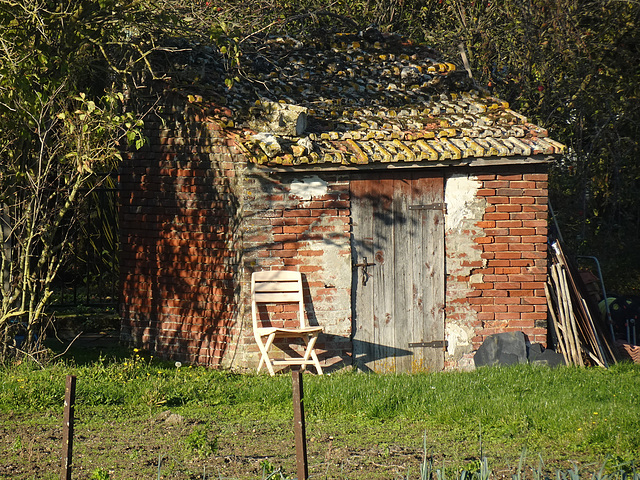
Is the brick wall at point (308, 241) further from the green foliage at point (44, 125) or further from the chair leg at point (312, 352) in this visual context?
the green foliage at point (44, 125)

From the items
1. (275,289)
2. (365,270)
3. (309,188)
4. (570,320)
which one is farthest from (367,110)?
(570,320)

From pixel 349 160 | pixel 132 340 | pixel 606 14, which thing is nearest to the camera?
pixel 349 160

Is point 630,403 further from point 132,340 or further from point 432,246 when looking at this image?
point 132,340

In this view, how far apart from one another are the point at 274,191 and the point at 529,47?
6691mm

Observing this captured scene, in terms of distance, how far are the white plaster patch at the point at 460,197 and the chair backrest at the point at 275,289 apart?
193cm

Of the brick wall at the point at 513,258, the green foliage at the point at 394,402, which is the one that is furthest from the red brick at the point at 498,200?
the green foliage at the point at 394,402

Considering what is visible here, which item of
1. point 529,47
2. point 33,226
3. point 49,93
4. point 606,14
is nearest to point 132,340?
point 33,226

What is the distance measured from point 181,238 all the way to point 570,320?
469 cm

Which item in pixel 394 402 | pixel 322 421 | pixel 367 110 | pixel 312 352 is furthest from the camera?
pixel 367 110

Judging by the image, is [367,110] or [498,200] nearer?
[498,200]

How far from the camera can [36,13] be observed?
22.4 feet

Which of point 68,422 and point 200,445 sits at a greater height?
point 68,422

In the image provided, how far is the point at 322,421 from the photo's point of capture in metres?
6.29

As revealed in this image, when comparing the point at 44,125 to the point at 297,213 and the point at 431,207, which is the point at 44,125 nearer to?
the point at 297,213
